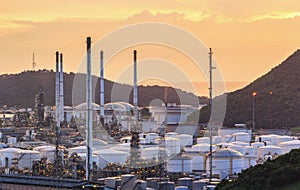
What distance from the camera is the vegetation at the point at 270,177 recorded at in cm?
918

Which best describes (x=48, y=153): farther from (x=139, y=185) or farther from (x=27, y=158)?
(x=139, y=185)

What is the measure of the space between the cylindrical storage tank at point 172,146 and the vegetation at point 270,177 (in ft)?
39.2

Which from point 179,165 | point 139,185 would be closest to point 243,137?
point 179,165

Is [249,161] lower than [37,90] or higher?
lower

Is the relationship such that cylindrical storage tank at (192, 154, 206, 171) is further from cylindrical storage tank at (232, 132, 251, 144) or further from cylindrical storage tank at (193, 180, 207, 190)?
cylindrical storage tank at (232, 132, 251, 144)

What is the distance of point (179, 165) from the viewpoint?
19.3m

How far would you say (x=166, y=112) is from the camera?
38469 millimetres

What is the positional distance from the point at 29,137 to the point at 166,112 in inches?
461

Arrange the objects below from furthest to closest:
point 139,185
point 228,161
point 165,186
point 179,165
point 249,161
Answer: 1. point 249,161
2. point 179,165
3. point 228,161
4. point 165,186
5. point 139,185

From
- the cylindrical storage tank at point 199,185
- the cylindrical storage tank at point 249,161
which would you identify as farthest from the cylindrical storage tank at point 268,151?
the cylindrical storage tank at point 199,185

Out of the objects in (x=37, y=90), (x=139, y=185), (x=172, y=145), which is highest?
(x=37, y=90)

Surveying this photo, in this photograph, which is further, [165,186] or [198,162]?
[198,162]

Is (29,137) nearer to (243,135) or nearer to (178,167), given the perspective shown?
(243,135)

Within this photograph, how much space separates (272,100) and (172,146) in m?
17.6
